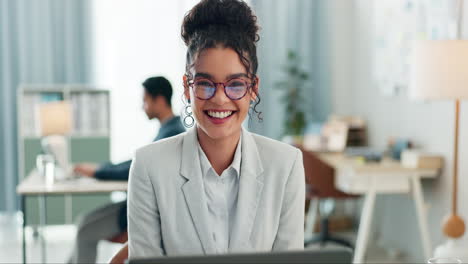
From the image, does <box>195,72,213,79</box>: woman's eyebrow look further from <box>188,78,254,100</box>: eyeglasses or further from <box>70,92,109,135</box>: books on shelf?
<box>70,92,109,135</box>: books on shelf

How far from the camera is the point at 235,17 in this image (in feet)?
4.86

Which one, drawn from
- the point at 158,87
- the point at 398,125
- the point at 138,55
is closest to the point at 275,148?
the point at 158,87

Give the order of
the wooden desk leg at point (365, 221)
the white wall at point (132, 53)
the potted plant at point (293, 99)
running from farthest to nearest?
the white wall at point (132, 53)
the potted plant at point (293, 99)
the wooden desk leg at point (365, 221)

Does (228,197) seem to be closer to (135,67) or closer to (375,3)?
(375,3)

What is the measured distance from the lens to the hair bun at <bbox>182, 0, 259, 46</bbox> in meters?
1.47

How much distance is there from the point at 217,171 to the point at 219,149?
0.06m

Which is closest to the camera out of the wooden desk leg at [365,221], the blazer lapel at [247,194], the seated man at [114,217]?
the blazer lapel at [247,194]

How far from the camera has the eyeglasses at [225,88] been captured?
1.41 meters

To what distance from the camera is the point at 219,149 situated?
160cm

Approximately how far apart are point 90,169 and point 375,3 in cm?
265

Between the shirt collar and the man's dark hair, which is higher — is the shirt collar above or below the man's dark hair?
below

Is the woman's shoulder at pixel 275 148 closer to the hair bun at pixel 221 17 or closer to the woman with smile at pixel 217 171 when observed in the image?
the woman with smile at pixel 217 171

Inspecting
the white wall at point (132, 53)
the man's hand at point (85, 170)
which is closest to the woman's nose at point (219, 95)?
the man's hand at point (85, 170)

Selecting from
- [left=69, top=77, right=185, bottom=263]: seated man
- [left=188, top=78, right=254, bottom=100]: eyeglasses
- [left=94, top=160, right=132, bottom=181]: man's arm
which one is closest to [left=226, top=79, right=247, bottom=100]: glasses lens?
[left=188, top=78, right=254, bottom=100]: eyeglasses
